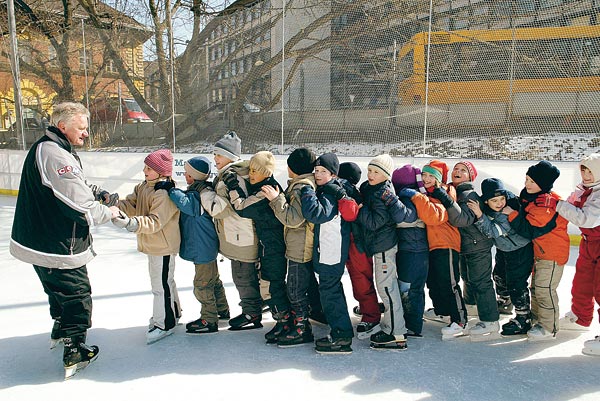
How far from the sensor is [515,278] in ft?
9.49

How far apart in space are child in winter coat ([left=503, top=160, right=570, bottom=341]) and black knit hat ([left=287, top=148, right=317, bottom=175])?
46.5 inches

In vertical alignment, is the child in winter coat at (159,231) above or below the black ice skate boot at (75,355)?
above

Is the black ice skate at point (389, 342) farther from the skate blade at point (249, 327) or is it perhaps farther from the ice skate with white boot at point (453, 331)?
the skate blade at point (249, 327)

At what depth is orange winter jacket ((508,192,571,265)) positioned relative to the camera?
2.72 metres

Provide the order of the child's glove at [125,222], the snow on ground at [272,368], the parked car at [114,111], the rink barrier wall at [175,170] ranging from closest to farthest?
1. the snow on ground at [272,368]
2. the child's glove at [125,222]
3. the rink barrier wall at [175,170]
4. the parked car at [114,111]

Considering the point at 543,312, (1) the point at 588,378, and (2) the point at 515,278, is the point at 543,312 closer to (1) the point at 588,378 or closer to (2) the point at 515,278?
(2) the point at 515,278

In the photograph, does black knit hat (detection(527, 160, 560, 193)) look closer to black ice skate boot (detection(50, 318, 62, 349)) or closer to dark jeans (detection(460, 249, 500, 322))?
dark jeans (detection(460, 249, 500, 322))

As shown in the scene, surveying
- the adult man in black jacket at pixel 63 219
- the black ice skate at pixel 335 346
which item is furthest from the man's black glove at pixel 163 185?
the black ice skate at pixel 335 346

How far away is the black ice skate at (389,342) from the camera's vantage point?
8.75 feet

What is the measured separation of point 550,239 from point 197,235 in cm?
209

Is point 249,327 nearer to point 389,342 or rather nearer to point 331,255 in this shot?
point 331,255

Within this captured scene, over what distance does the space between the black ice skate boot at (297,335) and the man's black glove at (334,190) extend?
0.76 meters

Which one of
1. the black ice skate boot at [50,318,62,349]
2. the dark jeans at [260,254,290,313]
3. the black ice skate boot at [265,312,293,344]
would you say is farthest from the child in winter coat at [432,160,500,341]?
the black ice skate boot at [50,318,62,349]

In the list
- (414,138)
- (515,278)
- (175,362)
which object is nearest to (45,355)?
(175,362)
